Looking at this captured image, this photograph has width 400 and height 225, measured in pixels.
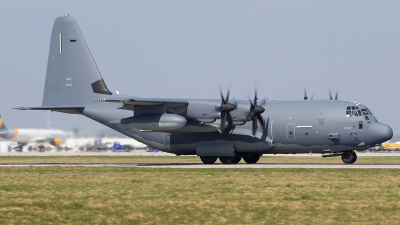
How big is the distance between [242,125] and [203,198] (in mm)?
17317

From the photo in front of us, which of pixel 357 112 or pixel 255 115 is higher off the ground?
pixel 357 112

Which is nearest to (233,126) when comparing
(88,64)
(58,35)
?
(88,64)

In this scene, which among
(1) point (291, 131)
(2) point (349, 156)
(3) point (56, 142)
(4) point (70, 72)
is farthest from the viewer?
(3) point (56, 142)

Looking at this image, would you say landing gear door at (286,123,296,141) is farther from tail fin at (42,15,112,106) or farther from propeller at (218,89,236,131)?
tail fin at (42,15,112,106)

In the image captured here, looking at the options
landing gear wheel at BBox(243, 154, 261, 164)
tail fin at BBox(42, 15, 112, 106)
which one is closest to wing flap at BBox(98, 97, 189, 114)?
tail fin at BBox(42, 15, 112, 106)

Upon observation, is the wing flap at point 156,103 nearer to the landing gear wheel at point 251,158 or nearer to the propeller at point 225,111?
the propeller at point 225,111

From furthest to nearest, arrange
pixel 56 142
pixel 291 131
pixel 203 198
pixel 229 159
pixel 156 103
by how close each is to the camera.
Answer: pixel 56 142 → pixel 229 159 → pixel 291 131 → pixel 156 103 → pixel 203 198

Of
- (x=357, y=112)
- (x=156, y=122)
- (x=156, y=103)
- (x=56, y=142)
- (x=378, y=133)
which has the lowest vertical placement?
(x=56, y=142)

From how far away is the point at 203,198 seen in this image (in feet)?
63.0

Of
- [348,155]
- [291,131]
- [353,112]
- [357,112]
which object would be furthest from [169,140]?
[357,112]

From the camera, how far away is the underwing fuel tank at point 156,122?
112ft

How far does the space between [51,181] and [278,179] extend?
361 inches

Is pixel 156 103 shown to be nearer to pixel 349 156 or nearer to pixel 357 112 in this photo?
pixel 357 112

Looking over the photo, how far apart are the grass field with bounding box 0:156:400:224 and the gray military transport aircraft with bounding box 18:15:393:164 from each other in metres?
6.72
